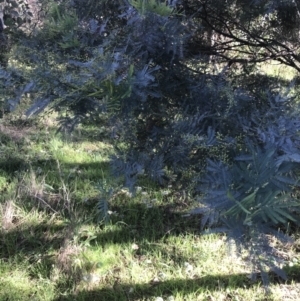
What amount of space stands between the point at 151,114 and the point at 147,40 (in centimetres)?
36

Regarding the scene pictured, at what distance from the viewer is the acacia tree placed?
1033 mm

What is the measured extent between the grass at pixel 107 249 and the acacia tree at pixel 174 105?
54cm

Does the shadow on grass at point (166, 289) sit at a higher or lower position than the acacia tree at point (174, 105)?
lower

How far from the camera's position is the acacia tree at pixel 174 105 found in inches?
40.7

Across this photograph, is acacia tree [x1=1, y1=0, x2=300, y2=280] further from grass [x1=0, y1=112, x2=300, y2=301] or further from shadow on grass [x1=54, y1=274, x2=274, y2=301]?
shadow on grass [x1=54, y1=274, x2=274, y2=301]

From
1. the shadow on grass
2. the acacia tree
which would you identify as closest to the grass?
the shadow on grass

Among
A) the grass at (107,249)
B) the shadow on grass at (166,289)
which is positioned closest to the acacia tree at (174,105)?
the grass at (107,249)

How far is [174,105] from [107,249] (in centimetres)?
131

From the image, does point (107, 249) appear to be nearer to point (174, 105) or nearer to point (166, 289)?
point (166, 289)

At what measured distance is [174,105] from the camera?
1.77 meters

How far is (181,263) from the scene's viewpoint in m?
2.59

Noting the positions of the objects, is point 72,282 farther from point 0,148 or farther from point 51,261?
point 0,148

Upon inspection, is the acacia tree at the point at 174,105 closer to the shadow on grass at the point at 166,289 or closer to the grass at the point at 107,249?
the grass at the point at 107,249

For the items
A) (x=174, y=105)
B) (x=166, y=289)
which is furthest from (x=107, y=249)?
(x=174, y=105)
